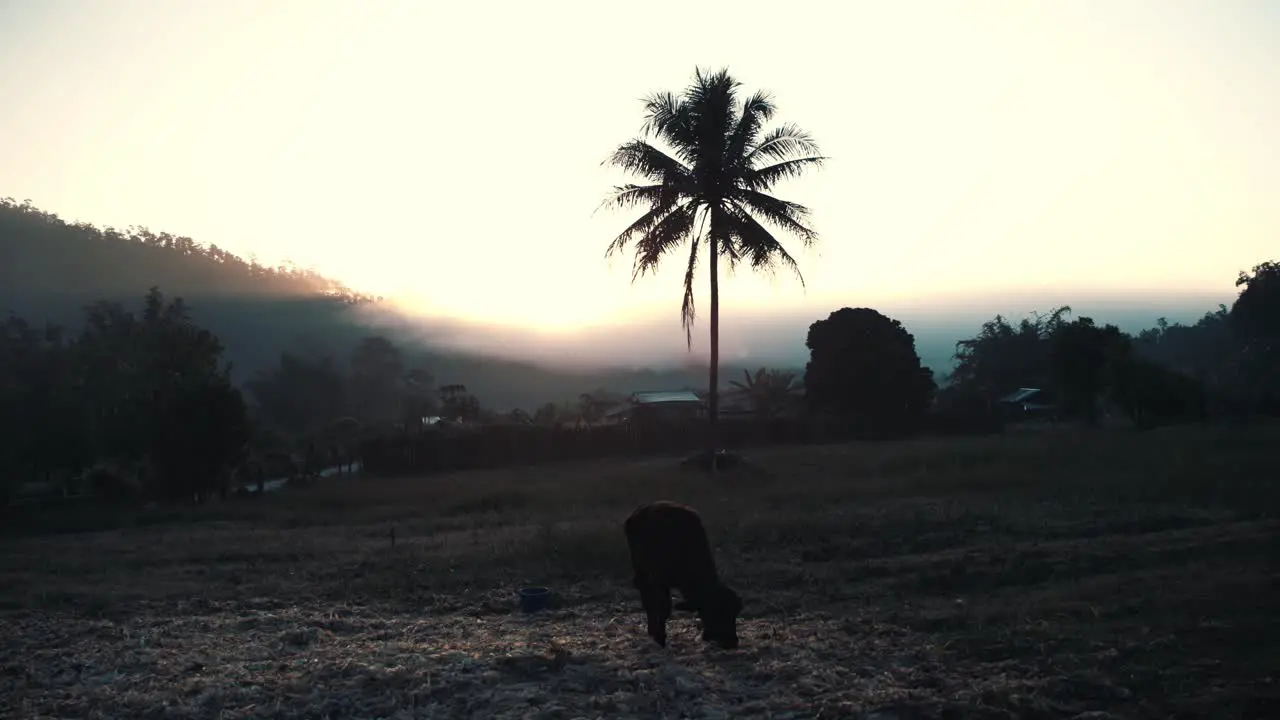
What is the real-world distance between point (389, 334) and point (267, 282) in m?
17.7

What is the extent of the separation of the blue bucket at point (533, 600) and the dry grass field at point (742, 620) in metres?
0.21

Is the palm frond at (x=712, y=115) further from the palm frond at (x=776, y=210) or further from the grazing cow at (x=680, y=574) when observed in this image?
the grazing cow at (x=680, y=574)

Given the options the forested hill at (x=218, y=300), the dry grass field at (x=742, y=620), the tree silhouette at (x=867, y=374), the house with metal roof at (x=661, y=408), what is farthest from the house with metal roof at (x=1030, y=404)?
the forested hill at (x=218, y=300)

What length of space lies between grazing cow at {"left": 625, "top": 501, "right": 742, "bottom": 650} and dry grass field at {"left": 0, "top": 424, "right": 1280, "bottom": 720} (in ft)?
0.95

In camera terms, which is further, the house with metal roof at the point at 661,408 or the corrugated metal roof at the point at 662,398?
the corrugated metal roof at the point at 662,398

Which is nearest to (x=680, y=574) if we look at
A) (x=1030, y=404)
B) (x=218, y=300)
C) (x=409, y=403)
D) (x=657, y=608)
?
(x=657, y=608)

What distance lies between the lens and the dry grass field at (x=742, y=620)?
654cm

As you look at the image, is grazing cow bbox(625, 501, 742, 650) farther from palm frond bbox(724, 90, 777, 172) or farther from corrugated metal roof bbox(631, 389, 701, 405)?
corrugated metal roof bbox(631, 389, 701, 405)

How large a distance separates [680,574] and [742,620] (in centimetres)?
155

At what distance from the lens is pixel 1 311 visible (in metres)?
74.3

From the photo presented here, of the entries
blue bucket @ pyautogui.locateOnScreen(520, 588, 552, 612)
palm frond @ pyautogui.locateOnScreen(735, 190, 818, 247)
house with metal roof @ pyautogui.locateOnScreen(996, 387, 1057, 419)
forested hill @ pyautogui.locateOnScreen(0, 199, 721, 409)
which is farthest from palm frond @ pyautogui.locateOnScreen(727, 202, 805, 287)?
forested hill @ pyautogui.locateOnScreen(0, 199, 721, 409)

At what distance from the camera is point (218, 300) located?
3671 inches

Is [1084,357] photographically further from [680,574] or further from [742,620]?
[680,574]

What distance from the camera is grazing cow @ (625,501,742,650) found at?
757 centimetres
